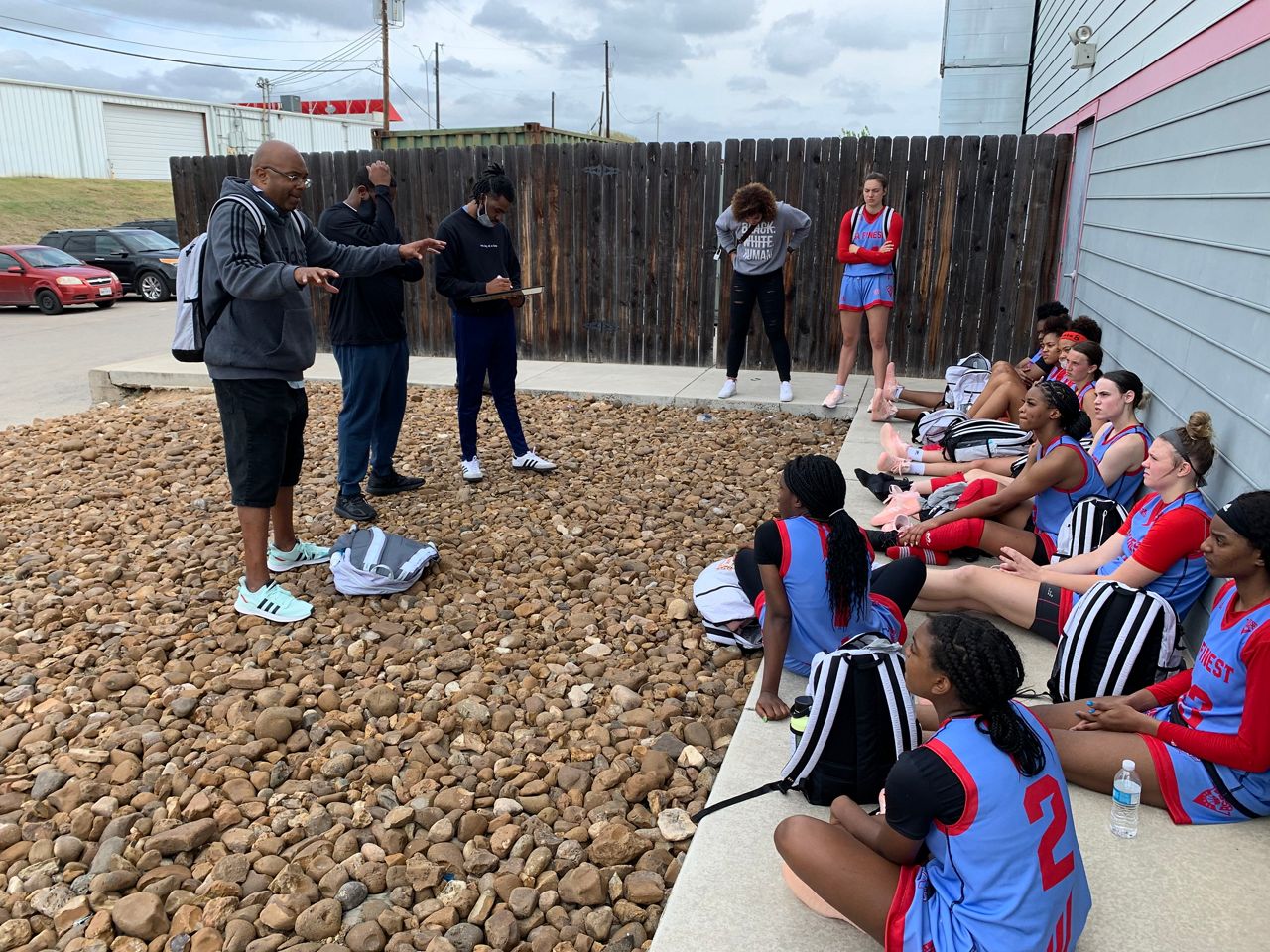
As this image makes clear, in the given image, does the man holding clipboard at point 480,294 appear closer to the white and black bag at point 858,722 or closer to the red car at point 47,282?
the white and black bag at point 858,722

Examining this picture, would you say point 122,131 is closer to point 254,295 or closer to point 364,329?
point 364,329

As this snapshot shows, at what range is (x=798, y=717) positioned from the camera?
9.52ft

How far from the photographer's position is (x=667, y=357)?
9781mm

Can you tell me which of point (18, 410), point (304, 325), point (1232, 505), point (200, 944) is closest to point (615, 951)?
point (200, 944)

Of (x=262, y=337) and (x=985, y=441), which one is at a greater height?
(x=262, y=337)

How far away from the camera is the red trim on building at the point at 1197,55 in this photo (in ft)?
12.2

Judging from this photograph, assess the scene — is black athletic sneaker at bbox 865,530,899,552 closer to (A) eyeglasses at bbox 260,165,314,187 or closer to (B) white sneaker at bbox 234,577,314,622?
(B) white sneaker at bbox 234,577,314,622

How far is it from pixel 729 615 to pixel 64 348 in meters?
13.2

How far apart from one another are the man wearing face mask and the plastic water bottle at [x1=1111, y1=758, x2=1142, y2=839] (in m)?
4.08

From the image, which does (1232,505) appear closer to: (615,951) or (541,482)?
(615,951)

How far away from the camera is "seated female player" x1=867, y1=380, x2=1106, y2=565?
12.9ft

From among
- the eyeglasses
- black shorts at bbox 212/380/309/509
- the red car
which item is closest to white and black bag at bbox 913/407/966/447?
black shorts at bbox 212/380/309/509

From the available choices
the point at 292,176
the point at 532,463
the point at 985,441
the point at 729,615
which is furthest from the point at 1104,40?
the point at 292,176

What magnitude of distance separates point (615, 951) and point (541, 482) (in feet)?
12.8
